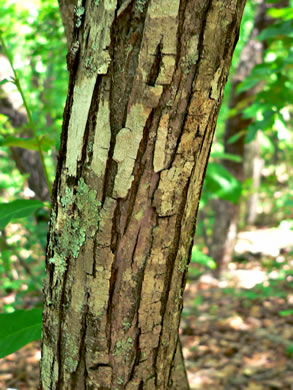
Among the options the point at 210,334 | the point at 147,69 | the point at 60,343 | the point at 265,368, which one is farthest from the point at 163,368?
the point at 210,334

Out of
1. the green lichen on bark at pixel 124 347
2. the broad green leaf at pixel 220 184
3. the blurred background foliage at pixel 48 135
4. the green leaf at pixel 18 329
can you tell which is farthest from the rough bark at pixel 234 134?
the green lichen on bark at pixel 124 347

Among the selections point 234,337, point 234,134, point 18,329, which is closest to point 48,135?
point 18,329

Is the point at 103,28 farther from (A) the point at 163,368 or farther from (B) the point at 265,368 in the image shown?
(B) the point at 265,368

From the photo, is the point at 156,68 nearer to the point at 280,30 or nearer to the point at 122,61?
the point at 122,61

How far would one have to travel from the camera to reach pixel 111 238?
0.85 meters

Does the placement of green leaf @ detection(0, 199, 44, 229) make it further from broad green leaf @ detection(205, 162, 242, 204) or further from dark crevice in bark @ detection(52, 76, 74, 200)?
broad green leaf @ detection(205, 162, 242, 204)

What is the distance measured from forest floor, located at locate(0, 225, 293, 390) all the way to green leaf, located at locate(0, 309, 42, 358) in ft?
5.20

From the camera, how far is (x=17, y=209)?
1.26 m

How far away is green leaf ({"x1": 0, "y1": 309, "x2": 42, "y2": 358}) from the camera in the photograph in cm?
113

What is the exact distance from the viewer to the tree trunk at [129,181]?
76cm

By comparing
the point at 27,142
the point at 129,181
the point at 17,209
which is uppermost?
the point at 27,142

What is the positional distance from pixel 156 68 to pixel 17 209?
0.76 metres

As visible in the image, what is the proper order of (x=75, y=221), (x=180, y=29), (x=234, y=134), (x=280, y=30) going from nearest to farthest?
(x=180, y=29) → (x=75, y=221) → (x=280, y=30) → (x=234, y=134)

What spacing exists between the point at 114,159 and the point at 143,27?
286mm
